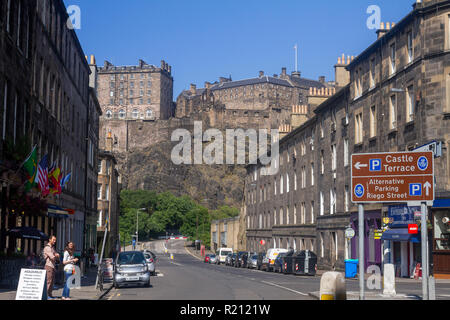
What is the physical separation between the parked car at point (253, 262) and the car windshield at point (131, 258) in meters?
26.7

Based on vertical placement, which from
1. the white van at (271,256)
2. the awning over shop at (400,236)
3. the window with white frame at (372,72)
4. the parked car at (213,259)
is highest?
the window with white frame at (372,72)

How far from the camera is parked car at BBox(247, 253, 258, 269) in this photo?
178 ft

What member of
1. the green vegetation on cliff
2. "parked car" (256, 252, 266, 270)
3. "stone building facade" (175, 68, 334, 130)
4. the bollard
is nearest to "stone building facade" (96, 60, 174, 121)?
"stone building facade" (175, 68, 334, 130)

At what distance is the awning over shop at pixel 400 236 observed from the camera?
3497 centimetres

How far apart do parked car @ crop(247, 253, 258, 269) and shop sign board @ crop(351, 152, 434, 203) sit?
34449mm

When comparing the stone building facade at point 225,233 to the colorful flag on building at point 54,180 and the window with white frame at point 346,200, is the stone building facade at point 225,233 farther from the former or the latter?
the colorful flag on building at point 54,180

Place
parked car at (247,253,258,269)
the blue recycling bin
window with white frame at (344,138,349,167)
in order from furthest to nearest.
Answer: parked car at (247,253,258,269) < window with white frame at (344,138,349,167) < the blue recycling bin

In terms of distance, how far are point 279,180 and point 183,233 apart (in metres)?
80.4

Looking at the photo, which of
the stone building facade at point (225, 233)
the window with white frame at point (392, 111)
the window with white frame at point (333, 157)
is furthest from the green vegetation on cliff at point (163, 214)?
the window with white frame at point (392, 111)

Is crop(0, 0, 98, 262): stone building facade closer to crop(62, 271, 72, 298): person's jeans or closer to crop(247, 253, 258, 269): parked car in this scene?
crop(62, 271, 72, 298): person's jeans

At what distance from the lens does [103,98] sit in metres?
178

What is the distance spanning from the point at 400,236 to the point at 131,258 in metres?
16.3

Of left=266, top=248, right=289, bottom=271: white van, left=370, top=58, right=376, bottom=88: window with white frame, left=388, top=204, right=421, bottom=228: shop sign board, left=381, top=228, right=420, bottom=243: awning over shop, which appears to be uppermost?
left=370, top=58, right=376, bottom=88: window with white frame
